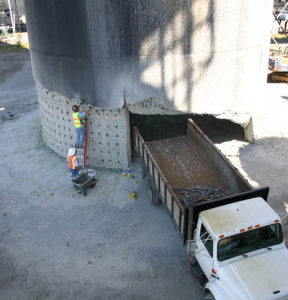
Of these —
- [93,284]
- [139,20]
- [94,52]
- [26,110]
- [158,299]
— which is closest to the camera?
[158,299]

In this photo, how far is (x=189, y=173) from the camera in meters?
9.69

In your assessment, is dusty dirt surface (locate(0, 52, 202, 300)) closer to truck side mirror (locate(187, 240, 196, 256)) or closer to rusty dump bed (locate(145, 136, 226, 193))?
truck side mirror (locate(187, 240, 196, 256))

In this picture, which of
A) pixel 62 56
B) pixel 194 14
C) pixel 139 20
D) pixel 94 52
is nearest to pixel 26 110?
pixel 62 56

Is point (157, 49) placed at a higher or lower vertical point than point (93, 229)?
higher

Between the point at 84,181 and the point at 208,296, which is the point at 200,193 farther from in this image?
the point at 84,181

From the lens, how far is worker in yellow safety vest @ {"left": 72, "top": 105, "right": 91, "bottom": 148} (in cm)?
1116

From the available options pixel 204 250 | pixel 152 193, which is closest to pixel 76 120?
pixel 152 193

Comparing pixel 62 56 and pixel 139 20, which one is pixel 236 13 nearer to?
pixel 139 20

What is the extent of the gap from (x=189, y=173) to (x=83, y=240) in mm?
3819

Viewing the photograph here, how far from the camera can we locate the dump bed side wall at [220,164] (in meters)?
8.00

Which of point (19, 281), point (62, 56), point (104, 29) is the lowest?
point (19, 281)

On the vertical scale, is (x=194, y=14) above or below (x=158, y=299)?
above

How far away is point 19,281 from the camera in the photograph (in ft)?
24.9

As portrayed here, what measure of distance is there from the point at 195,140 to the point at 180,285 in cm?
539
